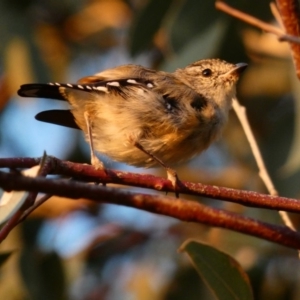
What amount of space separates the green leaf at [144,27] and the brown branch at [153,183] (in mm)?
1899

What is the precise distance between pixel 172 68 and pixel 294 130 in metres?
0.72

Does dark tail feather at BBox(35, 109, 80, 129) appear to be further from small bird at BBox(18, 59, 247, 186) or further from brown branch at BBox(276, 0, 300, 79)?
brown branch at BBox(276, 0, 300, 79)

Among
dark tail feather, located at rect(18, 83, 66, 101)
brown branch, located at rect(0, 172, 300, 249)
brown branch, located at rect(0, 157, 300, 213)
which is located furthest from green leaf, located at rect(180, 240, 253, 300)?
dark tail feather, located at rect(18, 83, 66, 101)

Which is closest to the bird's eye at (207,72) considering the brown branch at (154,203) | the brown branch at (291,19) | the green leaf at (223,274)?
the brown branch at (291,19)

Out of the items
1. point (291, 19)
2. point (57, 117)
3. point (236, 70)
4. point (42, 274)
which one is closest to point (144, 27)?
point (236, 70)

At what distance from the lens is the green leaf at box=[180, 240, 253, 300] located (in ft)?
6.35

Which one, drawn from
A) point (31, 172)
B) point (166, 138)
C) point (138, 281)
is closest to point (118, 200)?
point (31, 172)

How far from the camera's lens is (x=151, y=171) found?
4832mm

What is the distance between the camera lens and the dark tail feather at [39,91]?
274 centimetres

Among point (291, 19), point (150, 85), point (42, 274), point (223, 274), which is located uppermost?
point (291, 19)

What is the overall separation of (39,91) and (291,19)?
1149mm

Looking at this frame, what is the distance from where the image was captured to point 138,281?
171 inches

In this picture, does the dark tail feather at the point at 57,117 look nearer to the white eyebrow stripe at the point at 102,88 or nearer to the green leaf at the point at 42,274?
the white eyebrow stripe at the point at 102,88

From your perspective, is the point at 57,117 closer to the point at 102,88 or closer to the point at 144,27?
the point at 102,88
